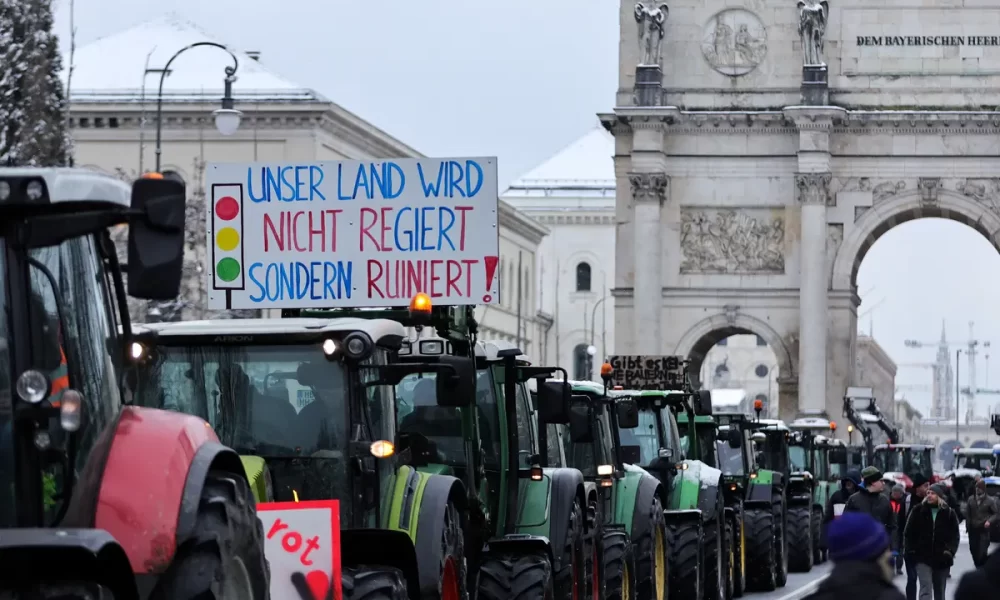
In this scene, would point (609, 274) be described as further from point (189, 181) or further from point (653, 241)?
point (653, 241)

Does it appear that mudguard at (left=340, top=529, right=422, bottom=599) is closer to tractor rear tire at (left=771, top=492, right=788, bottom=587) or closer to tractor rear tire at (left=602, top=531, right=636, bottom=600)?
tractor rear tire at (left=602, top=531, right=636, bottom=600)

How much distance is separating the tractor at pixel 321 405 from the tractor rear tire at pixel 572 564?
12.7 ft

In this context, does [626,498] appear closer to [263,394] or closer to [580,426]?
[580,426]

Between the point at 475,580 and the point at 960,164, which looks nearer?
the point at 475,580

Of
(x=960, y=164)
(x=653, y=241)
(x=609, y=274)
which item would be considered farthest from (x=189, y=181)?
(x=609, y=274)

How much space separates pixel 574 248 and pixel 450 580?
11883 cm

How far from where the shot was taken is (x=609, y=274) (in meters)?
130

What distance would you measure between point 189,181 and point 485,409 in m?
59.6

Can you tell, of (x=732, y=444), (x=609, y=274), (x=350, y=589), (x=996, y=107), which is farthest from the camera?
(x=609, y=274)

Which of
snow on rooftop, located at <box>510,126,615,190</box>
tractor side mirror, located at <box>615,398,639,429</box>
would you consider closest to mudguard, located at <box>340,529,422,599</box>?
tractor side mirror, located at <box>615,398,639,429</box>

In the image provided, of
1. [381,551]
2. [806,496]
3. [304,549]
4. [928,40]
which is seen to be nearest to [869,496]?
[381,551]

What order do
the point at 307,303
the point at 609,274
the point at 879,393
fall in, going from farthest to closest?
the point at 879,393, the point at 609,274, the point at 307,303

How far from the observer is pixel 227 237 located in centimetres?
1462

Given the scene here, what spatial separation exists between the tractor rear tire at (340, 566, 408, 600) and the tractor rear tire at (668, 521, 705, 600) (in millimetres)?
10642
